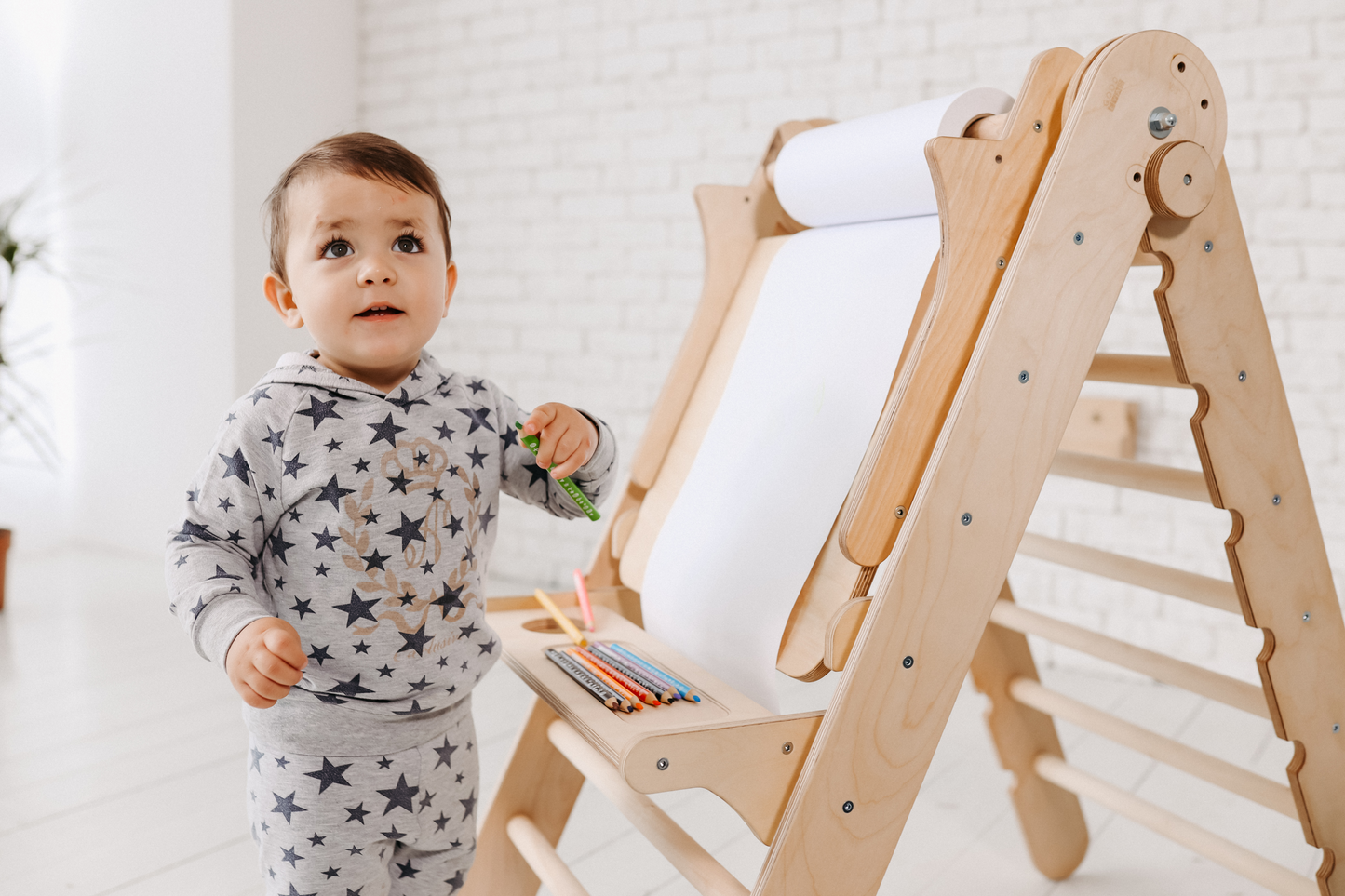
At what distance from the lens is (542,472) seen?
1036 millimetres

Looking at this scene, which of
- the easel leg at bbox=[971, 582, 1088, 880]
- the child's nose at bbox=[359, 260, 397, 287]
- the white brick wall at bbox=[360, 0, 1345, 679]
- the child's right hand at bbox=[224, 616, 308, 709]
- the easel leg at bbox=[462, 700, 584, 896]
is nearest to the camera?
the child's right hand at bbox=[224, 616, 308, 709]

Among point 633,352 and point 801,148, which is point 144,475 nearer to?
point 633,352

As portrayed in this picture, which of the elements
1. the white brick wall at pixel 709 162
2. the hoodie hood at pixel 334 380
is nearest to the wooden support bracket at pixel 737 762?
the hoodie hood at pixel 334 380

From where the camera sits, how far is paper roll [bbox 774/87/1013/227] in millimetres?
977

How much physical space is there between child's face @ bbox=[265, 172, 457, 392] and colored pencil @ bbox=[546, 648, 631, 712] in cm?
34

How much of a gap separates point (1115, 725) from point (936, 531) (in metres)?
0.65

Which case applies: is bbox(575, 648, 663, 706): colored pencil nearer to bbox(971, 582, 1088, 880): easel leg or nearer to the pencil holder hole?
the pencil holder hole

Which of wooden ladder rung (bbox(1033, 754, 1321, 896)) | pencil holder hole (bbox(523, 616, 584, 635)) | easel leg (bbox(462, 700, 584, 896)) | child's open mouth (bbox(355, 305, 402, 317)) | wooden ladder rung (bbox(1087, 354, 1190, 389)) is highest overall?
child's open mouth (bbox(355, 305, 402, 317))

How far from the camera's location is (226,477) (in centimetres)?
86

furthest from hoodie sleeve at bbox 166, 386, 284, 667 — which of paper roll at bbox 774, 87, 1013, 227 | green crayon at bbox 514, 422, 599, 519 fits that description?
paper roll at bbox 774, 87, 1013, 227

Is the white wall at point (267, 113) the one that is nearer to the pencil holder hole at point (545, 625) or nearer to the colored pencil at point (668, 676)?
the pencil holder hole at point (545, 625)

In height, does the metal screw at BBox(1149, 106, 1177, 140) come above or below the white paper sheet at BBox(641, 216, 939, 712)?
above

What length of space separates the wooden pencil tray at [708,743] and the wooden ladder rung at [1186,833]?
0.63 meters

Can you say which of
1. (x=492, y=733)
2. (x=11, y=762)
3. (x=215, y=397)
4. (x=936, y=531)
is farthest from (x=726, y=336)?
(x=215, y=397)
